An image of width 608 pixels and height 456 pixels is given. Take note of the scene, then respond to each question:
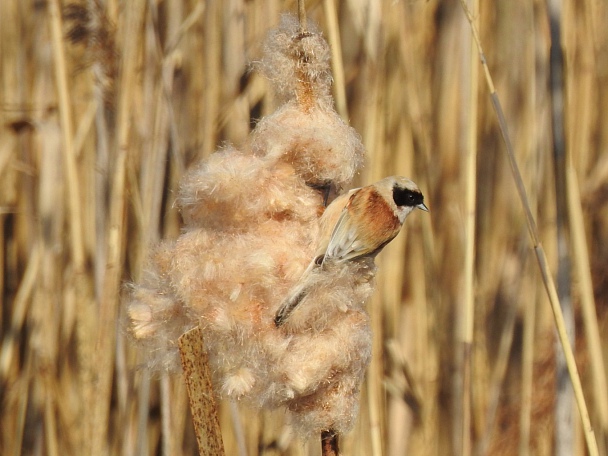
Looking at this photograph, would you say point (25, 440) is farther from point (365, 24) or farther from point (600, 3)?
point (600, 3)

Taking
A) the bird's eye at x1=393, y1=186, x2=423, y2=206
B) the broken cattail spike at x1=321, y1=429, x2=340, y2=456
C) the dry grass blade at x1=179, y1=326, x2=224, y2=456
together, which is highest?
the bird's eye at x1=393, y1=186, x2=423, y2=206

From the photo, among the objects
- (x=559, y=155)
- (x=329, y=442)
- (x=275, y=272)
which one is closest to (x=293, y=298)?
(x=275, y=272)

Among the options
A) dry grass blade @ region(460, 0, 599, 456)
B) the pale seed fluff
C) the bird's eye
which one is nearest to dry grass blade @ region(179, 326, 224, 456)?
the pale seed fluff

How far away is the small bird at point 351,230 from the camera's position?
23.6 inches

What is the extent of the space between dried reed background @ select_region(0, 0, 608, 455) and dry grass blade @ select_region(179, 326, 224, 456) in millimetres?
506

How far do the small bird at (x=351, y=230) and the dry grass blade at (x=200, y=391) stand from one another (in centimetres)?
8

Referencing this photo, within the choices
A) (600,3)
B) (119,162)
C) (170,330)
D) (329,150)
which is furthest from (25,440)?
(600,3)

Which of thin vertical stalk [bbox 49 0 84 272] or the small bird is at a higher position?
thin vertical stalk [bbox 49 0 84 272]

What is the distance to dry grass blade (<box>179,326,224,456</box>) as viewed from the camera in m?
0.54

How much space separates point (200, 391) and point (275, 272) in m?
0.12

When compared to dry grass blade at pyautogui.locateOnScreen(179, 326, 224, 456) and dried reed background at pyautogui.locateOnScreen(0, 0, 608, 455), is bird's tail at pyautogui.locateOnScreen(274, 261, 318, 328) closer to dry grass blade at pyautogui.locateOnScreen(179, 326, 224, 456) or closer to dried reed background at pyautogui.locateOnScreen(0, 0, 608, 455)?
dry grass blade at pyautogui.locateOnScreen(179, 326, 224, 456)

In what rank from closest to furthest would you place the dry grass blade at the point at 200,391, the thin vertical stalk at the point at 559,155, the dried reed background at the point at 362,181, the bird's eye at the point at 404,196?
the dry grass blade at the point at 200,391 < the bird's eye at the point at 404,196 < the thin vertical stalk at the point at 559,155 < the dried reed background at the point at 362,181

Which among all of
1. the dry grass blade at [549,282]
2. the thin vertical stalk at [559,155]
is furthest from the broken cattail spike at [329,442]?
the thin vertical stalk at [559,155]

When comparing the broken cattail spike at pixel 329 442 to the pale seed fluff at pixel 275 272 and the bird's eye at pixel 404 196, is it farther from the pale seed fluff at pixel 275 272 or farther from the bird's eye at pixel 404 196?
the bird's eye at pixel 404 196
